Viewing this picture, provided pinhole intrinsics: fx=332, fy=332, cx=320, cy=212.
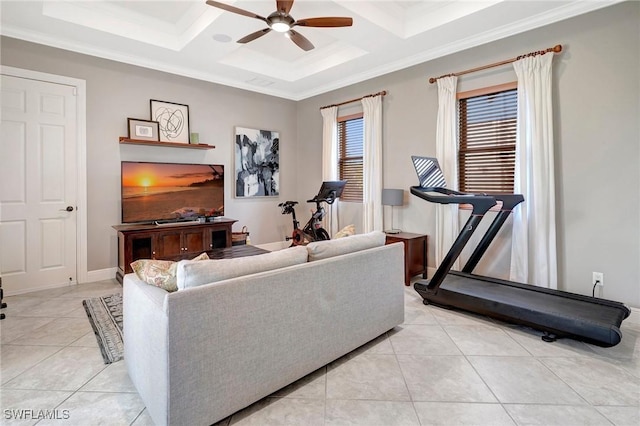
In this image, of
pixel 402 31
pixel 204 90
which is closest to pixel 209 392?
pixel 402 31

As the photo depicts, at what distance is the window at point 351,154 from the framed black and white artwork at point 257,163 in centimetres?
125

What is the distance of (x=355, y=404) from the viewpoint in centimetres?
190

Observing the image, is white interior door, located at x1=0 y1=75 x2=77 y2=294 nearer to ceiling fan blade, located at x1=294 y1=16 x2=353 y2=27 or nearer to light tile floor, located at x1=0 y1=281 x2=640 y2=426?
light tile floor, located at x1=0 y1=281 x2=640 y2=426

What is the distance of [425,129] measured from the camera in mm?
4422

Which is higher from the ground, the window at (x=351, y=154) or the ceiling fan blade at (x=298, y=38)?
the ceiling fan blade at (x=298, y=38)

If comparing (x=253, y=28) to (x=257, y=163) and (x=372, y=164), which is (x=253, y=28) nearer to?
(x=372, y=164)

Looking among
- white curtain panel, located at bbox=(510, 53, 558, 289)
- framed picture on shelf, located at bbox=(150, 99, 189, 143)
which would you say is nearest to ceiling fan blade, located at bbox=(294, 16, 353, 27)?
white curtain panel, located at bbox=(510, 53, 558, 289)

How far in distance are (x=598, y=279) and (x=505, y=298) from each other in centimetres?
101

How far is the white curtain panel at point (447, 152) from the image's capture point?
13.3 ft

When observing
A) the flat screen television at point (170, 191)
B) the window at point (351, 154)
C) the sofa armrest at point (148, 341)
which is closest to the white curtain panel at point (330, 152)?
the window at point (351, 154)

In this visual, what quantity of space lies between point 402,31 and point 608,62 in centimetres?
201

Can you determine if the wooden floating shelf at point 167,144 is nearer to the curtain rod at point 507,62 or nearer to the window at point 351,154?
the window at point 351,154

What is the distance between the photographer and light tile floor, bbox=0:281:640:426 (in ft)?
5.90

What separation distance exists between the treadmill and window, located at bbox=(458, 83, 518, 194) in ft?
1.67
